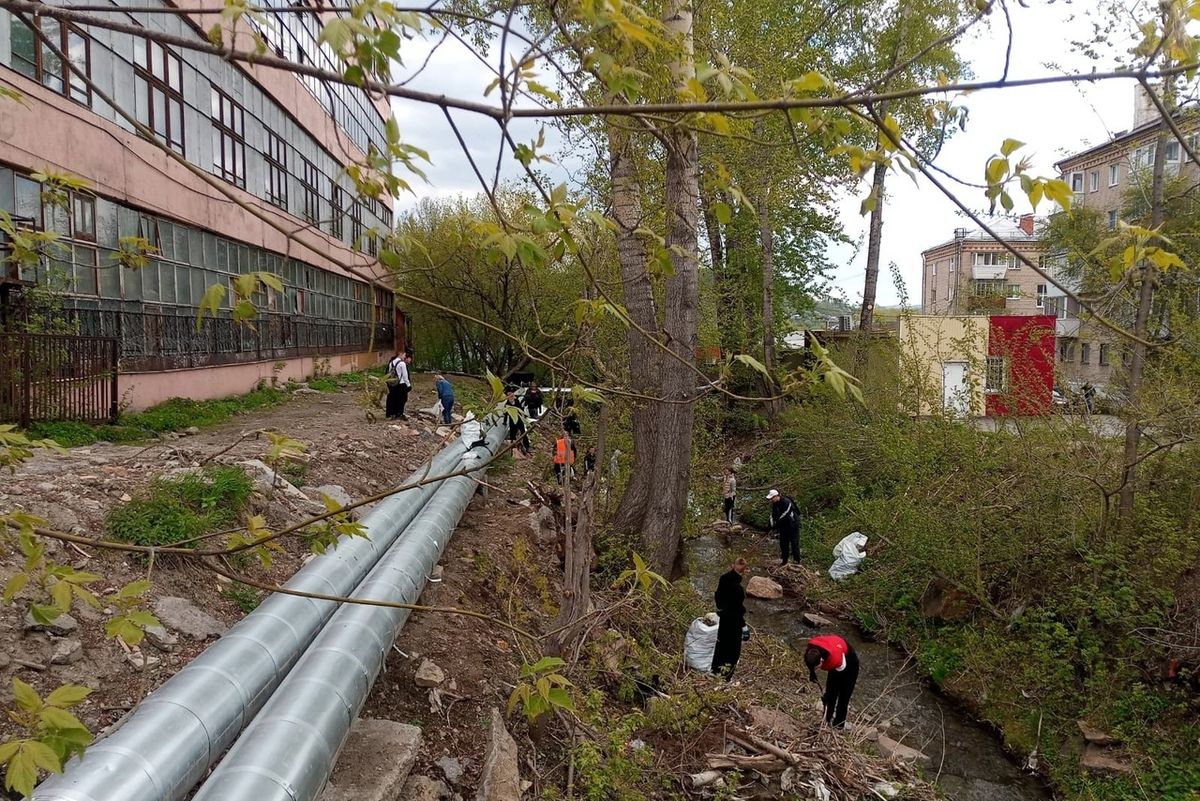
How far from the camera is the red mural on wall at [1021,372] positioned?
10125 millimetres

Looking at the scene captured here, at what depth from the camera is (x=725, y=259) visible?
2278 cm

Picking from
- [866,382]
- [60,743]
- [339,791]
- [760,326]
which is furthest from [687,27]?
[760,326]

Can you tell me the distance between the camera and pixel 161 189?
14500 mm

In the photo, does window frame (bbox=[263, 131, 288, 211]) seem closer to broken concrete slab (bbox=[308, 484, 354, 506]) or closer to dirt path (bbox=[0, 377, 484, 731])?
dirt path (bbox=[0, 377, 484, 731])

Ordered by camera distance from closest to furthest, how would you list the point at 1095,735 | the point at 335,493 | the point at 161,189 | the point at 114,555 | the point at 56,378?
1. the point at 114,555
2. the point at 1095,735
3. the point at 335,493
4. the point at 56,378
5. the point at 161,189

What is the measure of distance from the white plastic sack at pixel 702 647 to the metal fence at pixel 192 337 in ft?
13.6

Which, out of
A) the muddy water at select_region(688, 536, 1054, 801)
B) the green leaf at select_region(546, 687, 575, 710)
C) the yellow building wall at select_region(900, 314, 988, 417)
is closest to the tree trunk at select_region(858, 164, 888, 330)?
the yellow building wall at select_region(900, 314, 988, 417)

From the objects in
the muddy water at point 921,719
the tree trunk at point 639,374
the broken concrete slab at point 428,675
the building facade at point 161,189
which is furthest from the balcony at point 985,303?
the broken concrete slab at point 428,675

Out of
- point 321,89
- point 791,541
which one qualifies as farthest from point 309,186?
point 791,541

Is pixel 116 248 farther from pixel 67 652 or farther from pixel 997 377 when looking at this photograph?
pixel 997 377

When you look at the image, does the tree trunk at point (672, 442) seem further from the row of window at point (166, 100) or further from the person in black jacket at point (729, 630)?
the row of window at point (166, 100)

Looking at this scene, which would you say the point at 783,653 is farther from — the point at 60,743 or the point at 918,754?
the point at 60,743

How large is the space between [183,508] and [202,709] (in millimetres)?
3353

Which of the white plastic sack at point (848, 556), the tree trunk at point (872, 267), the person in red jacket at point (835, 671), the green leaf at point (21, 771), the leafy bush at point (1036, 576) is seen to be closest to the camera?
the green leaf at point (21, 771)
